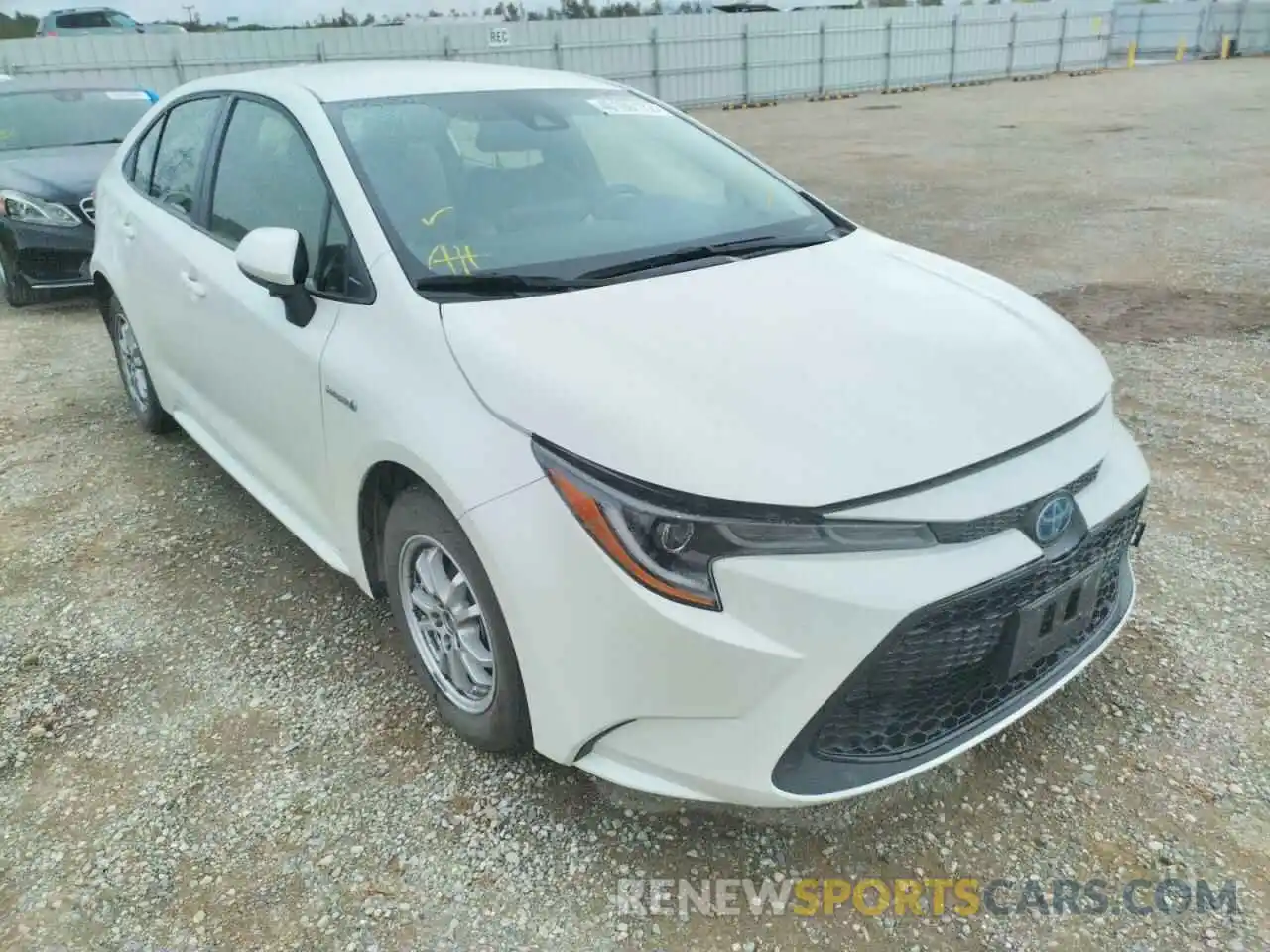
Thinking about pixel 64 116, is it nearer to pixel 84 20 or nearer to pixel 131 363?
pixel 131 363

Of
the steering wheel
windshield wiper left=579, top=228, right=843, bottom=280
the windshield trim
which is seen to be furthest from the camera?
the steering wheel

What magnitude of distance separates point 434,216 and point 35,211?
560cm

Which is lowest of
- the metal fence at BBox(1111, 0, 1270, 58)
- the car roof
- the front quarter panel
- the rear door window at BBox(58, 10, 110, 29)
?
the metal fence at BBox(1111, 0, 1270, 58)

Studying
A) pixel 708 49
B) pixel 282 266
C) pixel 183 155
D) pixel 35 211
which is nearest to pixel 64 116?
pixel 35 211

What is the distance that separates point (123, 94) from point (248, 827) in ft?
26.0

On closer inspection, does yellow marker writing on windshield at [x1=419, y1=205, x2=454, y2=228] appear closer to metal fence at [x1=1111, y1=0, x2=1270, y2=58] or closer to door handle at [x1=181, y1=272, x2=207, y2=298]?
door handle at [x1=181, y1=272, x2=207, y2=298]

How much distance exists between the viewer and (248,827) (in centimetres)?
233

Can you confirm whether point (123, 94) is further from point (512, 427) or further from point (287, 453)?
point (512, 427)

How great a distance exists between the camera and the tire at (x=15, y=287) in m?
6.99

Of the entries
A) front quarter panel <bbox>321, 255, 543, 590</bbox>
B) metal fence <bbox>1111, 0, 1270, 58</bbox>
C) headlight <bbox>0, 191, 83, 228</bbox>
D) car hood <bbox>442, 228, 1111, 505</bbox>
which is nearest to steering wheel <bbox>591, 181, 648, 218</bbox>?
car hood <bbox>442, 228, 1111, 505</bbox>

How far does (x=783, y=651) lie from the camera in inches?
71.5

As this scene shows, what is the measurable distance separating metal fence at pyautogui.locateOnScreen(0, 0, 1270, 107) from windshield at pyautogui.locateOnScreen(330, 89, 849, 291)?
47.6 feet

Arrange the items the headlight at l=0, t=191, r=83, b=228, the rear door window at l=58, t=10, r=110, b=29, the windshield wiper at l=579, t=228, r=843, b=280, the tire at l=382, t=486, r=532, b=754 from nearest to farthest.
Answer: the tire at l=382, t=486, r=532, b=754 < the windshield wiper at l=579, t=228, r=843, b=280 < the headlight at l=0, t=191, r=83, b=228 < the rear door window at l=58, t=10, r=110, b=29

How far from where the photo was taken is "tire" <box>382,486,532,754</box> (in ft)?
7.16
